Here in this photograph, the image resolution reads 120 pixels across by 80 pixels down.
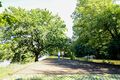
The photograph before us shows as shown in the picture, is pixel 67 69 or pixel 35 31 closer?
pixel 67 69

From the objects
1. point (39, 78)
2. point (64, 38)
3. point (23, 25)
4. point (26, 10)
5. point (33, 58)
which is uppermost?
point (26, 10)

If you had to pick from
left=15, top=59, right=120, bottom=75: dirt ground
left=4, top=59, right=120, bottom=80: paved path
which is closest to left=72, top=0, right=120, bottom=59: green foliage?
left=15, top=59, right=120, bottom=75: dirt ground

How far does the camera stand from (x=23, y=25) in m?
38.9

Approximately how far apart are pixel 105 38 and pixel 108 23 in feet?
13.2

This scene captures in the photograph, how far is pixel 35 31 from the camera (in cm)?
3912

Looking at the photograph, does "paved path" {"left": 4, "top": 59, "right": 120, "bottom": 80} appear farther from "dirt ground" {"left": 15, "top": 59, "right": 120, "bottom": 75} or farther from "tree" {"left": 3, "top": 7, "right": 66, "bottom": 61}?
"tree" {"left": 3, "top": 7, "right": 66, "bottom": 61}

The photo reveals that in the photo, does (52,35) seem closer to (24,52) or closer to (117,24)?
(24,52)

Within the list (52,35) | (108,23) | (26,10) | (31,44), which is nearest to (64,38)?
(52,35)

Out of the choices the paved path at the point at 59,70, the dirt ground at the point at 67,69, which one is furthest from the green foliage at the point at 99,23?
the paved path at the point at 59,70

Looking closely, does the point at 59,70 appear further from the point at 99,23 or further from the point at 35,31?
the point at 35,31

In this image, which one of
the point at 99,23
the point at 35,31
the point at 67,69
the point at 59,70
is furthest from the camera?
the point at 35,31

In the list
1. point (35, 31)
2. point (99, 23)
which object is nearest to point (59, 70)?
point (99, 23)

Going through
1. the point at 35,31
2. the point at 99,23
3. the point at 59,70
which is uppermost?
the point at 35,31

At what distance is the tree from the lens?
38312mm
